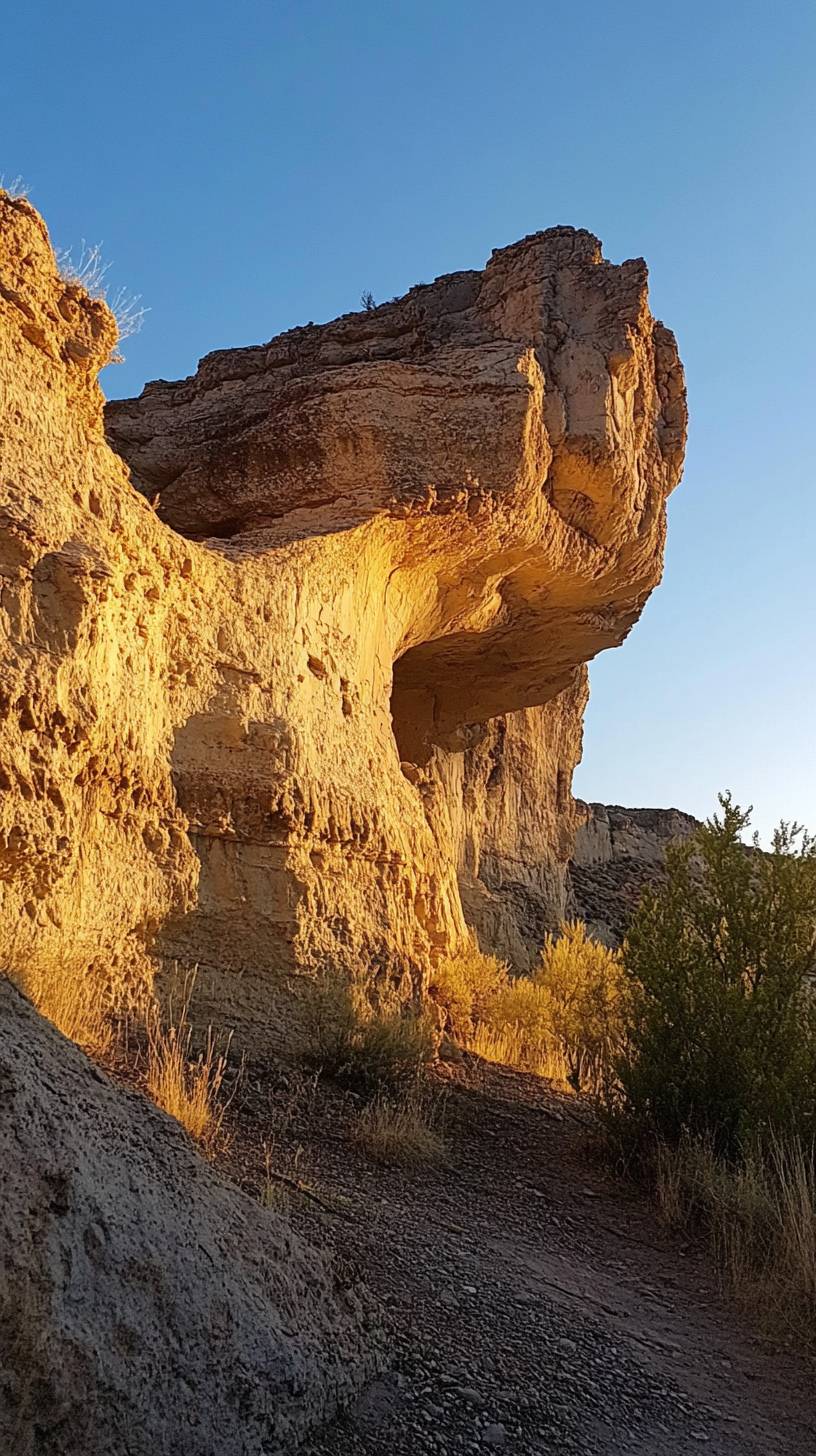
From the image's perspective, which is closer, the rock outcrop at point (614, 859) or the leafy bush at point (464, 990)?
the leafy bush at point (464, 990)

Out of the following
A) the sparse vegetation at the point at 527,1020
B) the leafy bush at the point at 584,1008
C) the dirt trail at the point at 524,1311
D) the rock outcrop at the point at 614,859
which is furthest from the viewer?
the rock outcrop at the point at 614,859

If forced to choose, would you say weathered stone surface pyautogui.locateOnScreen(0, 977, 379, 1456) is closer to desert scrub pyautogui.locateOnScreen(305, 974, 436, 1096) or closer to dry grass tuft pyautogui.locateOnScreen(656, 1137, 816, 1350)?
dry grass tuft pyautogui.locateOnScreen(656, 1137, 816, 1350)

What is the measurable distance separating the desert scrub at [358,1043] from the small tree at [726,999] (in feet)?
4.63

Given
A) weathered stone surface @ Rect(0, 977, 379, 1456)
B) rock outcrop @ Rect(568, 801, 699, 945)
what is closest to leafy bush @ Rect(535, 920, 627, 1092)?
weathered stone surface @ Rect(0, 977, 379, 1456)

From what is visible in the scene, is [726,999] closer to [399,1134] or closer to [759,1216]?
[759,1216]

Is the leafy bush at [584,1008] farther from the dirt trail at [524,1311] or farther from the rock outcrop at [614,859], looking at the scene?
the rock outcrop at [614,859]

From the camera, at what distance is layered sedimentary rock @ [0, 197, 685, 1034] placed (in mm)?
6023

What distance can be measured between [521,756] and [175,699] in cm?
1104

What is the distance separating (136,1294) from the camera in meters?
2.35

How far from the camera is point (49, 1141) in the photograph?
2434 millimetres

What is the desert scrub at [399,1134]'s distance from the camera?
18.2 ft

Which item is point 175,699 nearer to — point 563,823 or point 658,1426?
point 658,1426

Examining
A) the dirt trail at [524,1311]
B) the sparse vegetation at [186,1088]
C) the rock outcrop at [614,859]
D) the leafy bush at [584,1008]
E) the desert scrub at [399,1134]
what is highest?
the rock outcrop at [614,859]

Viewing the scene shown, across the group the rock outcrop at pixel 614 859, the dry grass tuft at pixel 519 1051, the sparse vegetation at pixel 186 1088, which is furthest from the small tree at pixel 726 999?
the rock outcrop at pixel 614 859
